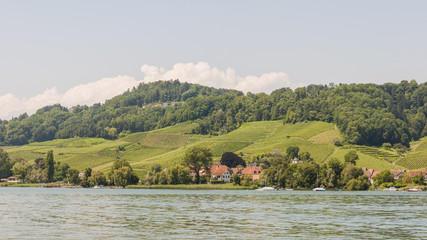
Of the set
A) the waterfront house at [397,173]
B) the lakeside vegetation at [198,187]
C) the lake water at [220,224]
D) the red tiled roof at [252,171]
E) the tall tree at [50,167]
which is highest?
the tall tree at [50,167]

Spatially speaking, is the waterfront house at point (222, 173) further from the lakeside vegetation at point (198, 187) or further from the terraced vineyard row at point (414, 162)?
the terraced vineyard row at point (414, 162)

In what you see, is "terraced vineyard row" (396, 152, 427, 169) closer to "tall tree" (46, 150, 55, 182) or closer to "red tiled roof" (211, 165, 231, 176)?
"red tiled roof" (211, 165, 231, 176)

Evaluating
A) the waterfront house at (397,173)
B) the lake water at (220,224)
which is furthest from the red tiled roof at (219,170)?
the lake water at (220,224)

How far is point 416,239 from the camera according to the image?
40.5 metres

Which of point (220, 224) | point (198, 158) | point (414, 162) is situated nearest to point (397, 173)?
point (414, 162)

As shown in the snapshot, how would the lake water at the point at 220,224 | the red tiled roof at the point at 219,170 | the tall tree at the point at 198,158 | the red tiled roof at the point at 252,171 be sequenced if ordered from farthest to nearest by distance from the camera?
1. the red tiled roof at the point at 219,170
2. the red tiled roof at the point at 252,171
3. the tall tree at the point at 198,158
4. the lake water at the point at 220,224

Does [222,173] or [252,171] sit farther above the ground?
[252,171]

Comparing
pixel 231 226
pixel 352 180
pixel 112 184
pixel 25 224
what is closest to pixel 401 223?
pixel 231 226

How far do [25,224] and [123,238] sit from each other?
13.9 m

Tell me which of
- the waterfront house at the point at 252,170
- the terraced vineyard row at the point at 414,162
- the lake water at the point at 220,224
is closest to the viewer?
the lake water at the point at 220,224

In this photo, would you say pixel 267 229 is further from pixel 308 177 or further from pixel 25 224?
pixel 308 177

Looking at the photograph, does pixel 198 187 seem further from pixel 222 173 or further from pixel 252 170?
pixel 252 170

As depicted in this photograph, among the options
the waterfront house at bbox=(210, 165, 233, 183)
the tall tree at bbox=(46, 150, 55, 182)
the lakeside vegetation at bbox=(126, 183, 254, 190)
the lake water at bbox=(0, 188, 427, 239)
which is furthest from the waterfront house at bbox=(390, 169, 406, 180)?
the tall tree at bbox=(46, 150, 55, 182)

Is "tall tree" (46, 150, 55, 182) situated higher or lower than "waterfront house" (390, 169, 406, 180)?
higher
